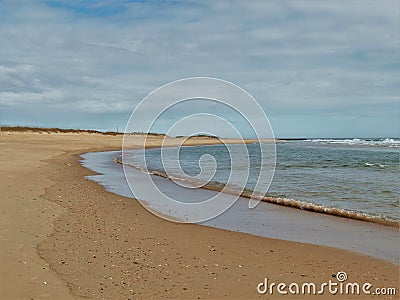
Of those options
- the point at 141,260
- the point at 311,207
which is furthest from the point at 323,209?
the point at 141,260

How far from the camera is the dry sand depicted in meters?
4.72

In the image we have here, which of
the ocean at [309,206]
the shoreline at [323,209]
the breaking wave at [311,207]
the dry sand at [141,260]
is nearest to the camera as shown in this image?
the dry sand at [141,260]

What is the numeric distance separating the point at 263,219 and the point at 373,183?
8.83m

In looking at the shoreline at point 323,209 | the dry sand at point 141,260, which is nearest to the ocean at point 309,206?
the shoreline at point 323,209

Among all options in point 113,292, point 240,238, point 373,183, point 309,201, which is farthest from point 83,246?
point 373,183

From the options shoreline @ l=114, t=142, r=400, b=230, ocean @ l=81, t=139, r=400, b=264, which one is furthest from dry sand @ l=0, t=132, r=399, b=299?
shoreline @ l=114, t=142, r=400, b=230

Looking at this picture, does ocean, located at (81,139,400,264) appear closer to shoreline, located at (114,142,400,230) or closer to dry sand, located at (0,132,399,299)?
shoreline, located at (114,142,400,230)

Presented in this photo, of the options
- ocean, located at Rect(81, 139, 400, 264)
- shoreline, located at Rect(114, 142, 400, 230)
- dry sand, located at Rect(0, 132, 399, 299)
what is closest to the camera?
dry sand, located at Rect(0, 132, 399, 299)

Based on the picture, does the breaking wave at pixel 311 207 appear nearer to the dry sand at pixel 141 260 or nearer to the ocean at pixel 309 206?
the ocean at pixel 309 206

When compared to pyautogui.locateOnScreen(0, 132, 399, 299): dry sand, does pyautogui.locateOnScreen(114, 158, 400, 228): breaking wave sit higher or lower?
higher

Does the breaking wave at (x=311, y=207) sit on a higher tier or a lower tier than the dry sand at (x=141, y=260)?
higher

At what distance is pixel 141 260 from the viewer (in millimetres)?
5734

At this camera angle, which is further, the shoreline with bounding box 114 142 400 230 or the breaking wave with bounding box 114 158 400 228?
the breaking wave with bounding box 114 158 400 228

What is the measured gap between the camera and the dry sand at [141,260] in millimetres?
4719
